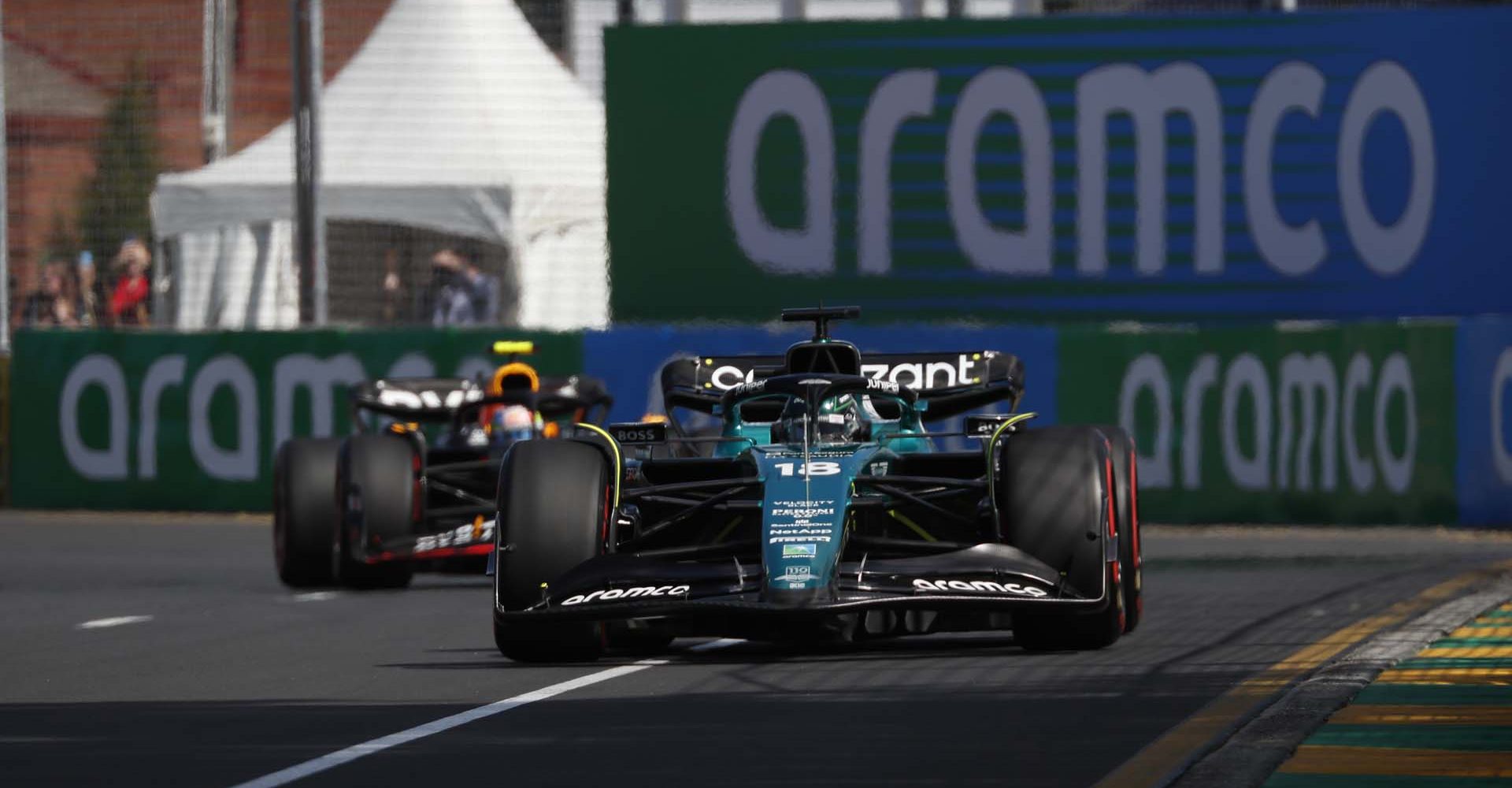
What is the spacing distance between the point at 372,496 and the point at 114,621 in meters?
2.15

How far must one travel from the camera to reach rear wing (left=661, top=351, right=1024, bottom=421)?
12367 mm

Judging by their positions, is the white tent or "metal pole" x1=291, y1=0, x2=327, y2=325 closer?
"metal pole" x1=291, y1=0, x2=327, y2=325

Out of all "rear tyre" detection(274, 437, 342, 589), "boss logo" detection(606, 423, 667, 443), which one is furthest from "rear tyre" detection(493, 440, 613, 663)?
"rear tyre" detection(274, 437, 342, 589)

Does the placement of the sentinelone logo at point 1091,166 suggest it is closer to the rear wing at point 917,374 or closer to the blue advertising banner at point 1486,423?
the blue advertising banner at point 1486,423

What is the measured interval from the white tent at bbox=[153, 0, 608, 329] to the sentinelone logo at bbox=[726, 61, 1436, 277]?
63.7 inches

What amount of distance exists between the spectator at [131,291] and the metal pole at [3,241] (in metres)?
1.02

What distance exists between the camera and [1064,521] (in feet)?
33.2

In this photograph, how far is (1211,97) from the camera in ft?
70.7

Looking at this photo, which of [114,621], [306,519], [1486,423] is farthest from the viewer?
[1486,423]

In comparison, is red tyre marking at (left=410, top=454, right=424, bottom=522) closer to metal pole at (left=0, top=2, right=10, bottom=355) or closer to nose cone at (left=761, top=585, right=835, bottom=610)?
nose cone at (left=761, top=585, right=835, bottom=610)

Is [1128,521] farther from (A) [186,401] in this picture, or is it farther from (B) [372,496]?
(A) [186,401]

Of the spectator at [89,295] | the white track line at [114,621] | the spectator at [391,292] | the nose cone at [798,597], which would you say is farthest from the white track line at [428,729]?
the spectator at [89,295]

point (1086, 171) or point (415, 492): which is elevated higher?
point (1086, 171)

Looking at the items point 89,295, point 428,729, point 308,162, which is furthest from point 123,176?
point 428,729
